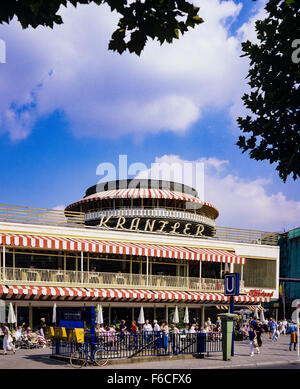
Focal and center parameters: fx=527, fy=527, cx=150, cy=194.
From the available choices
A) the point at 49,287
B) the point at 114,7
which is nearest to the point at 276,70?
the point at 114,7

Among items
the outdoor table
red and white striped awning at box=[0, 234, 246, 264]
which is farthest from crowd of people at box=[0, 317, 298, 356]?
red and white striped awning at box=[0, 234, 246, 264]

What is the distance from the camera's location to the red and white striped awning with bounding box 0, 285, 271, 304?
3275 centimetres

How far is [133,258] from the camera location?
41406 mm

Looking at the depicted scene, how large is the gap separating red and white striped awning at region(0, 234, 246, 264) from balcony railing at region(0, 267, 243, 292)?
179 cm

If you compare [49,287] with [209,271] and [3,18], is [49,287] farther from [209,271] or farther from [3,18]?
[3,18]

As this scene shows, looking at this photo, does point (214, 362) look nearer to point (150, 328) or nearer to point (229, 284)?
point (229, 284)

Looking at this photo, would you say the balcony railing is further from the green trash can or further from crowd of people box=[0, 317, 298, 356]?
the green trash can

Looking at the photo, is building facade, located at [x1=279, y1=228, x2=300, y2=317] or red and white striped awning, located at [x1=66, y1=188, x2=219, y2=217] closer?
red and white striped awning, located at [x1=66, y1=188, x2=219, y2=217]

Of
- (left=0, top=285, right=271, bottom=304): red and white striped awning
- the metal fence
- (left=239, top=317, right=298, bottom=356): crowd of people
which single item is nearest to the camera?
the metal fence

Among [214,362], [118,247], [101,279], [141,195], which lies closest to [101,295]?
[101,279]

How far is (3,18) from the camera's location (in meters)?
6.11

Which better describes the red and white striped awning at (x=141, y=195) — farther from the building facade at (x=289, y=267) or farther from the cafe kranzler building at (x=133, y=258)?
the building facade at (x=289, y=267)

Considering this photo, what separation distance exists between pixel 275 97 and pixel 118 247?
2760cm

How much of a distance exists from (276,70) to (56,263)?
95.2ft
